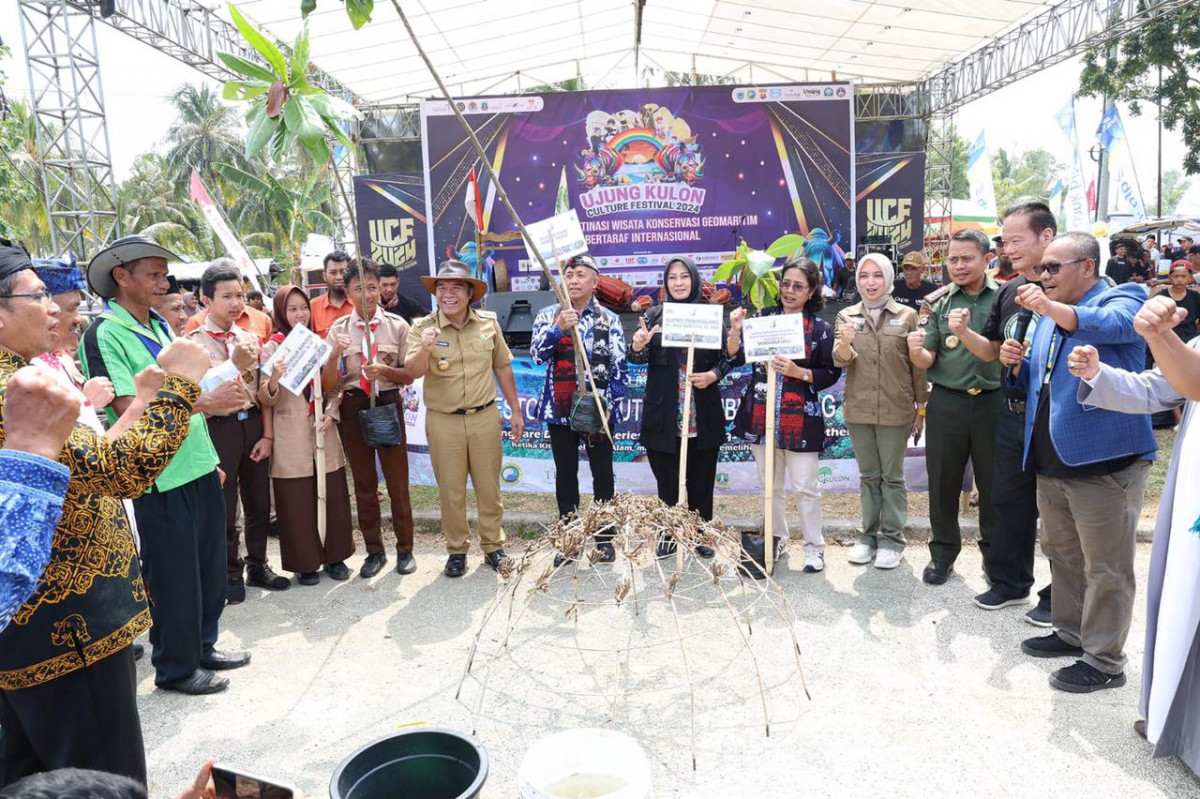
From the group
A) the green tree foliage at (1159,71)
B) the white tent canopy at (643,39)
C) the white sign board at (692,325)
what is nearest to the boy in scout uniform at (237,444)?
the white sign board at (692,325)

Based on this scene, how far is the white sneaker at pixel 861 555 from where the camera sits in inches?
180

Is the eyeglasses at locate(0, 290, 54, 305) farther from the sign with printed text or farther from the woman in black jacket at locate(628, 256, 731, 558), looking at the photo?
the woman in black jacket at locate(628, 256, 731, 558)

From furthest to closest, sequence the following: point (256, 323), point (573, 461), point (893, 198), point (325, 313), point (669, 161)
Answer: point (893, 198), point (669, 161), point (325, 313), point (256, 323), point (573, 461)

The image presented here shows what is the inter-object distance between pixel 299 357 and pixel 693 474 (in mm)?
2420

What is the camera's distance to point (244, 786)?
1406 mm

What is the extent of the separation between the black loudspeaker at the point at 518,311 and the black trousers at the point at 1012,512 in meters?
5.58

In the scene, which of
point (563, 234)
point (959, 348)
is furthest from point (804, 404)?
point (563, 234)

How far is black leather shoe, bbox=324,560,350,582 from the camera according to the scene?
183 inches

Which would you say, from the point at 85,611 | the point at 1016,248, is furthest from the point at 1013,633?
the point at 85,611

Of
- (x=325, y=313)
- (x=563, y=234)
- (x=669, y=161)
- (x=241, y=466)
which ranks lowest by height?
(x=241, y=466)

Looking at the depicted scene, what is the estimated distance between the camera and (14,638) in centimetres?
187

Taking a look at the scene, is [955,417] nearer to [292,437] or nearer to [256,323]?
[292,437]

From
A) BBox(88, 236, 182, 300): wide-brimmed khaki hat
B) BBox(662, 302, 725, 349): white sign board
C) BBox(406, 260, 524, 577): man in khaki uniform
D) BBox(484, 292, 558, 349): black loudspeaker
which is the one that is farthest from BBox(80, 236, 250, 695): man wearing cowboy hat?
BBox(484, 292, 558, 349): black loudspeaker

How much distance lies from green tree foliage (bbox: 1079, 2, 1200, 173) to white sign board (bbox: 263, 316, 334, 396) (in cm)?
1420
